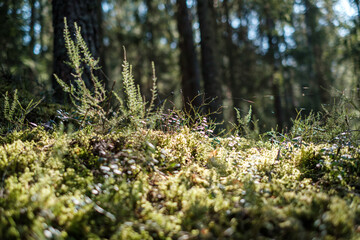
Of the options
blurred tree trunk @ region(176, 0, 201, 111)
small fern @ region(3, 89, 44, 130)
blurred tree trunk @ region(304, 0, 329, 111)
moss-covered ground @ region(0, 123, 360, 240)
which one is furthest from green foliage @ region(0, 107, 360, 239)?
blurred tree trunk @ region(304, 0, 329, 111)

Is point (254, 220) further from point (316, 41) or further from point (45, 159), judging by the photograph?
point (316, 41)

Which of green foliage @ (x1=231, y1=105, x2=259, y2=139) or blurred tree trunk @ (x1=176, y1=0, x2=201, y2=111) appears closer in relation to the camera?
green foliage @ (x1=231, y1=105, x2=259, y2=139)

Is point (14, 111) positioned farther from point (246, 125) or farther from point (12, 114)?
point (246, 125)

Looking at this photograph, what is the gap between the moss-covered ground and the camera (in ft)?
4.18

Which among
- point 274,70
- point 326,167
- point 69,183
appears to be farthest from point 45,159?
point 274,70

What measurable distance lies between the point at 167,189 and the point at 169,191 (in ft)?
0.34

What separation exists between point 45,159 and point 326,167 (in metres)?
2.52

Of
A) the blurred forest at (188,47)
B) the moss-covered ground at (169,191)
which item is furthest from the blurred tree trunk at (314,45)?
the moss-covered ground at (169,191)

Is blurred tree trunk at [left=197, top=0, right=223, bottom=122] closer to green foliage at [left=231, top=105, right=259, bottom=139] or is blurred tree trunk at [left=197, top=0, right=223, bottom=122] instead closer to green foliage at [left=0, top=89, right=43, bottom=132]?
green foliage at [left=231, top=105, right=259, bottom=139]

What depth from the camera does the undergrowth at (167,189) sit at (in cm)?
128

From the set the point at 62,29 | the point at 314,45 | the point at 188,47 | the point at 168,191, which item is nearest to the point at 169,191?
the point at 168,191

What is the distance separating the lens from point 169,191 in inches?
66.9

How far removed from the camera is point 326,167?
2.19 metres

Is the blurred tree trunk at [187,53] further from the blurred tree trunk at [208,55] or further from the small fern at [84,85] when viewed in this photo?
the small fern at [84,85]
